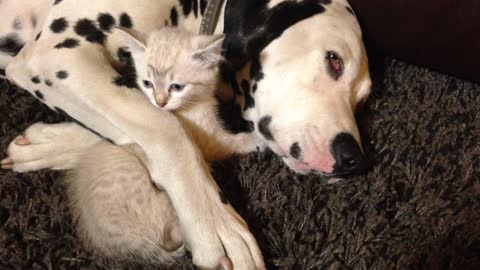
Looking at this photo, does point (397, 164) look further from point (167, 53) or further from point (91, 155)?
point (91, 155)

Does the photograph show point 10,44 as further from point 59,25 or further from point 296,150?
point 296,150

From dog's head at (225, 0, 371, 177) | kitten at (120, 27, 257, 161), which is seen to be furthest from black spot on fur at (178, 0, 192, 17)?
kitten at (120, 27, 257, 161)

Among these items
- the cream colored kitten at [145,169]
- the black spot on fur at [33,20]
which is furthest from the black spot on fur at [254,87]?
the black spot on fur at [33,20]

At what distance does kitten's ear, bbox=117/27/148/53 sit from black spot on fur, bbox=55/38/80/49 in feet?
0.48

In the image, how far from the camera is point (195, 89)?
1.21m

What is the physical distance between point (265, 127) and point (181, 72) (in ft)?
0.83

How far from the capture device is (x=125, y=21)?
133 centimetres

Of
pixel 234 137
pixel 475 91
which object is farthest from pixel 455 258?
pixel 475 91

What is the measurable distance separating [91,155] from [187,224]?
297mm

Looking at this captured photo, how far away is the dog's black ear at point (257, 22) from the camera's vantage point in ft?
4.31

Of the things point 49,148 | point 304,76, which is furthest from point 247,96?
point 49,148

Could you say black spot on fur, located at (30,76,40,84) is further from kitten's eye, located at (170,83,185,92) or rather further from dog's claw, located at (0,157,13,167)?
kitten's eye, located at (170,83,185,92)

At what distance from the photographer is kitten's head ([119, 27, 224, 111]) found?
1164mm

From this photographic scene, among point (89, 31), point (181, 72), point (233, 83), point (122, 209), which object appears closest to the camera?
point (122, 209)
